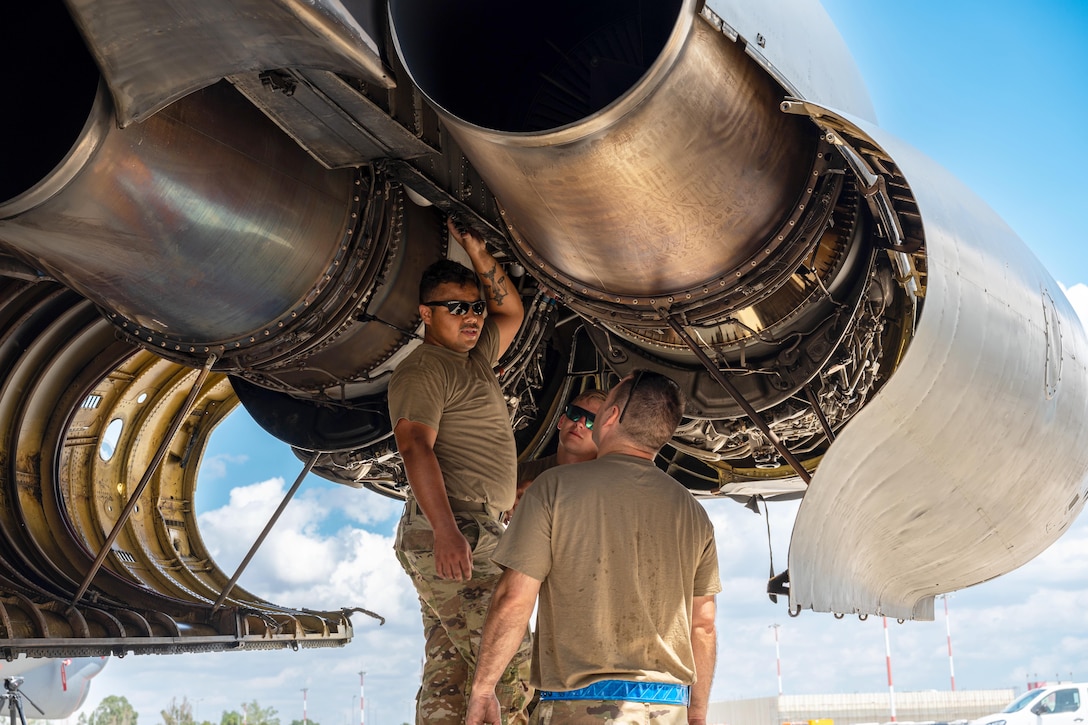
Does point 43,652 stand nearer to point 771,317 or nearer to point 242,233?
point 242,233

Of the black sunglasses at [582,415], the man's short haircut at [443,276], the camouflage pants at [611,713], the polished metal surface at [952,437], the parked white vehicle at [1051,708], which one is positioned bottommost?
the camouflage pants at [611,713]

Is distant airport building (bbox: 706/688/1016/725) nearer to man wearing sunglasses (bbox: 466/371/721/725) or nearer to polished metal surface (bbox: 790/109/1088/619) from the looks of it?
polished metal surface (bbox: 790/109/1088/619)

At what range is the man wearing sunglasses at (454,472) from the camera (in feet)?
11.4

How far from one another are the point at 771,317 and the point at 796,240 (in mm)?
773

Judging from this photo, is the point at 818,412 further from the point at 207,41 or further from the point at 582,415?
the point at 207,41

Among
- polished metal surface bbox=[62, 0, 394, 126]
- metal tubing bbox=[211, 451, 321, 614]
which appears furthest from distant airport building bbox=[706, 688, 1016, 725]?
polished metal surface bbox=[62, 0, 394, 126]

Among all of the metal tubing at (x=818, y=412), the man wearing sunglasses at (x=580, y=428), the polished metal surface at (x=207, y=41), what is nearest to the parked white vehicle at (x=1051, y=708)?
the man wearing sunglasses at (x=580, y=428)

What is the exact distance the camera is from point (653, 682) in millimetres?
2686

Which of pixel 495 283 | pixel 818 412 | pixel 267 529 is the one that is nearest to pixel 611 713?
pixel 818 412

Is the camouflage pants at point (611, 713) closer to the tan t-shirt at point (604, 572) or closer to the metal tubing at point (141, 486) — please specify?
the tan t-shirt at point (604, 572)

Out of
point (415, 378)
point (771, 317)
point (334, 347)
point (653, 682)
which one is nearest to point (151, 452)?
point (334, 347)

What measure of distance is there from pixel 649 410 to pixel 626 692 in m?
0.77

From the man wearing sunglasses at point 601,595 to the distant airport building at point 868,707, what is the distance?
3088cm

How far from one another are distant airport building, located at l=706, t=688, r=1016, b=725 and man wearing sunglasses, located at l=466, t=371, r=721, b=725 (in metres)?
30.9
